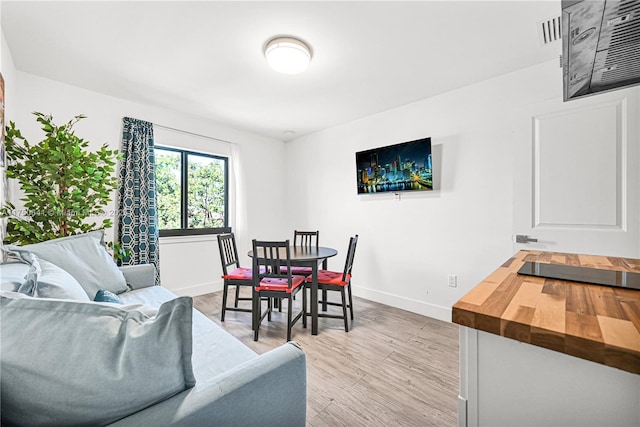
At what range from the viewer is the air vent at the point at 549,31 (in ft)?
5.98

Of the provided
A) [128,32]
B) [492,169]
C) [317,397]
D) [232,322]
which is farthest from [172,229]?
[492,169]

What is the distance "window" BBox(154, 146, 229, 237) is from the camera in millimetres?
3549

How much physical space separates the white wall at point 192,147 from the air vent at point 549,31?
3.61m

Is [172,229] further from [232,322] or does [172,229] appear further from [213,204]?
[232,322]

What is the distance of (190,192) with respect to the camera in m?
3.80

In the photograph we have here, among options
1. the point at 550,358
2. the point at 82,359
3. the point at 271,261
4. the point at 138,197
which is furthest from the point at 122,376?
the point at 138,197

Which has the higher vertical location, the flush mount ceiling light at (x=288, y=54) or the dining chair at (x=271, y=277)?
the flush mount ceiling light at (x=288, y=54)

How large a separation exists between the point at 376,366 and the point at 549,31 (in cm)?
273

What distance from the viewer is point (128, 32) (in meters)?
1.95

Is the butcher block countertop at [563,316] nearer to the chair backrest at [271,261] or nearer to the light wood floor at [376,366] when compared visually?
the light wood floor at [376,366]

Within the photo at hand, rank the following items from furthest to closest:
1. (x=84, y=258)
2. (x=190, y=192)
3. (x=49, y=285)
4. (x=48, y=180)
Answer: (x=190, y=192) → (x=48, y=180) → (x=84, y=258) → (x=49, y=285)

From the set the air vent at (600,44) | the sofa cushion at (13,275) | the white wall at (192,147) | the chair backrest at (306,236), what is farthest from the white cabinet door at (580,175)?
the white wall at (192,147)

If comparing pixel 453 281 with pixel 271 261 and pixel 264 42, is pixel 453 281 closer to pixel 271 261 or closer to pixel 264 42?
pixel 271 261

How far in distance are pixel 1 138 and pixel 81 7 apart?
40.9 inches
